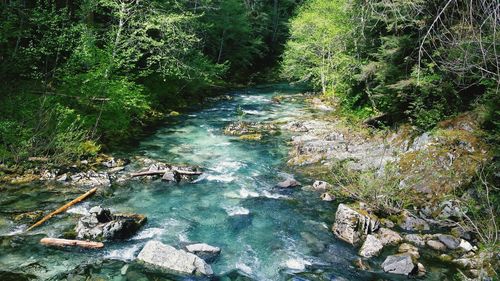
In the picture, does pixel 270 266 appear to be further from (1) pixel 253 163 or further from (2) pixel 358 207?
A: (1) pixel 253 163

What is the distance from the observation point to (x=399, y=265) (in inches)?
295

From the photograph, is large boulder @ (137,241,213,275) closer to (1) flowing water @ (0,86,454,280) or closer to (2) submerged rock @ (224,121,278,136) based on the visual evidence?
(1) flowing water @ (0,86,454,280)

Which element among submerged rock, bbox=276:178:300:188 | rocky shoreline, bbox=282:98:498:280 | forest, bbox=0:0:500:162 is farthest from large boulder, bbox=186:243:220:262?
forest, bbox=0:0:500:162

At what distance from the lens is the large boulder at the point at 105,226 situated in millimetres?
8258

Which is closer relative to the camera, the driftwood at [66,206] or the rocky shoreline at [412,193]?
the rocky shoreline at [412,193]

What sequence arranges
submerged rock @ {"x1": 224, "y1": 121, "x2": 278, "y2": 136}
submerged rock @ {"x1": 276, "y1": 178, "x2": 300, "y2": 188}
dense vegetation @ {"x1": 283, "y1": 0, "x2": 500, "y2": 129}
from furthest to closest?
submerged rock @ {"x1": 224, "y1": 121, "x2": 278, "y2": 136} → submerged rock @ {"x1": 276, "y1": 178, "x2": 300, "y2": 188} → dense vegetation @ {"x1": 283, "y1": 0, "x2": 500, "y2": 129}

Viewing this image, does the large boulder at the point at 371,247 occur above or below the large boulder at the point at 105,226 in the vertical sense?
below

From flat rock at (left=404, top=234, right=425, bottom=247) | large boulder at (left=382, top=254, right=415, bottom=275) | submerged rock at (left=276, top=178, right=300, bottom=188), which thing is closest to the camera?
large boulder at (left=382, top=254, right=415, bottom=275)

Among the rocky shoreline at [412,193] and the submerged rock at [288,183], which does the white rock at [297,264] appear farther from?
the submerged rock at [288,183]

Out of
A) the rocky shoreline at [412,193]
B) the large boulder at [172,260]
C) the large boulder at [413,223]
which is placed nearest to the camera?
the large boulder at [172,260]

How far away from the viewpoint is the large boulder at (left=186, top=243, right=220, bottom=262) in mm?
7852

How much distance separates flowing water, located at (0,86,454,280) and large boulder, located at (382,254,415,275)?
1.07 feet

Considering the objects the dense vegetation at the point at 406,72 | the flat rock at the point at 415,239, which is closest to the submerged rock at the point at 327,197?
the flat rock at the point at 415,239

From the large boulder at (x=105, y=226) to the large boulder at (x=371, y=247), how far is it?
5056mm
